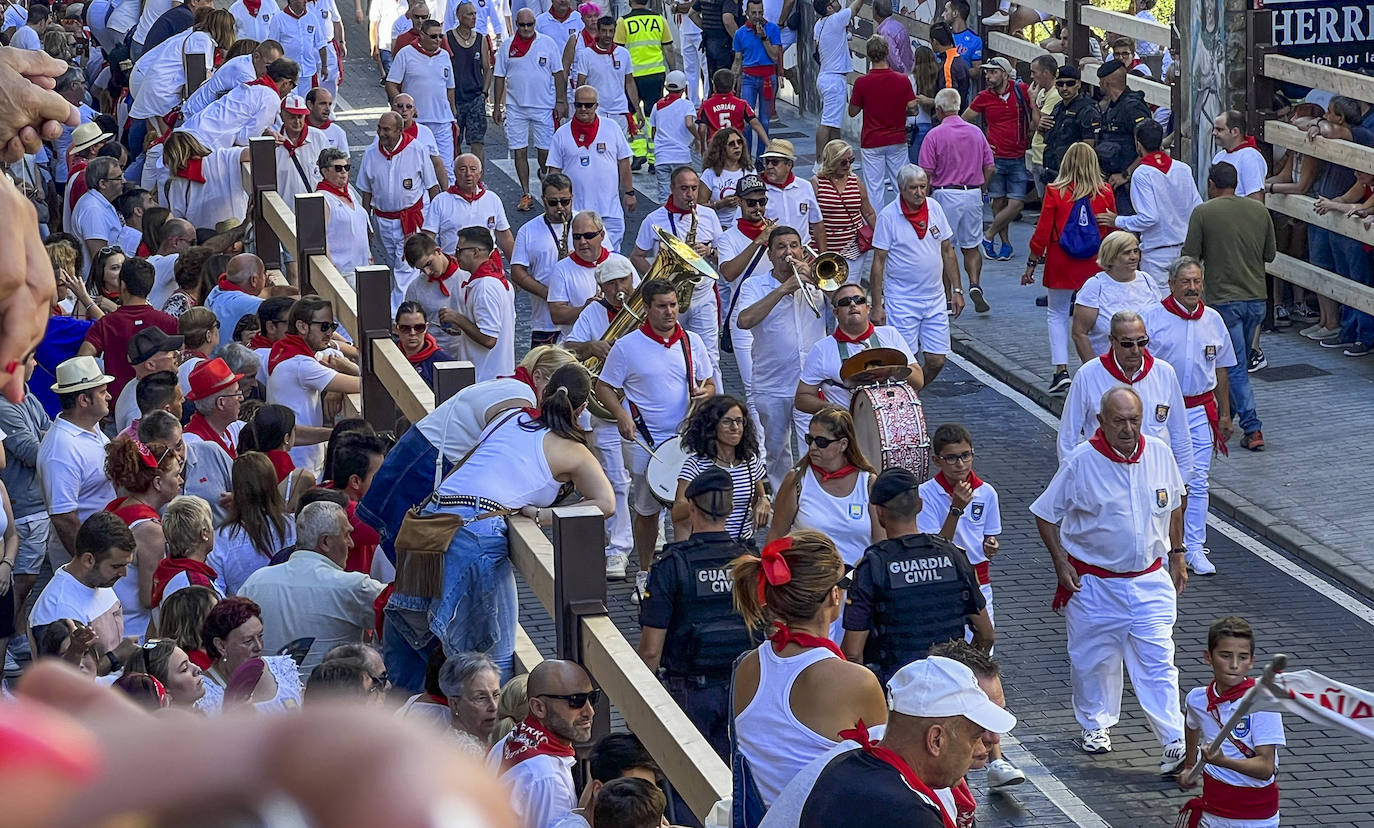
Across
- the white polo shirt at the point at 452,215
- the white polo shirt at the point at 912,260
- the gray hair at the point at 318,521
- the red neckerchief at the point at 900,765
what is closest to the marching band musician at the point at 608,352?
the white polo shirt at the point at 912,260

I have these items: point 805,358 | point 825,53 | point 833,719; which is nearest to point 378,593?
point 833,719

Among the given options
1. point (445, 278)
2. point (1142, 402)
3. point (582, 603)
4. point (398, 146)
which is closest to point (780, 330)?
point (445, 278)

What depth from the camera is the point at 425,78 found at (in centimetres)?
1938

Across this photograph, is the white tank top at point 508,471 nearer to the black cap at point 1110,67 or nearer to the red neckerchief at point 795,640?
the red neckerchief at point 795,640

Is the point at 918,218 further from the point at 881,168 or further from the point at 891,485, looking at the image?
the point at 891,485

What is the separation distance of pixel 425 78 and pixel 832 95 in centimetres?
599

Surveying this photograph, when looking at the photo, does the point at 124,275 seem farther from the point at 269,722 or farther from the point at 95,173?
the point at 269,722

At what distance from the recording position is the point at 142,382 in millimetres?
9141

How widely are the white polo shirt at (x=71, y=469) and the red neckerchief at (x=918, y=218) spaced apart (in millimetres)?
6843

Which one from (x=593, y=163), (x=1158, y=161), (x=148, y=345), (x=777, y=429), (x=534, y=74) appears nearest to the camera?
(x=148, y=345)

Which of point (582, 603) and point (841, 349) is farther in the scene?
point (841, 349)

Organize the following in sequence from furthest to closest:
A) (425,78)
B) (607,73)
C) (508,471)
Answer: (607,73) → (425,78) → (508,471)

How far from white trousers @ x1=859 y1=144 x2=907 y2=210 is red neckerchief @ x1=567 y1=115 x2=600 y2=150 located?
3.61 m

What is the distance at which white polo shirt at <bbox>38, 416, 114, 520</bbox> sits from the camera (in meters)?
8.80
